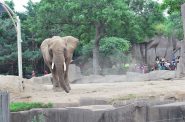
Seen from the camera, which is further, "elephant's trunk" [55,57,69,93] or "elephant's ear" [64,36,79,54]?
"elephant's ear" [64,36,79,54]

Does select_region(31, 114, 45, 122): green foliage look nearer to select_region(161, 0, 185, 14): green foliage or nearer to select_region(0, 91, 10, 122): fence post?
select_region(0, 91, 10, 122): fence post

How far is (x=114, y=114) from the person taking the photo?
7.75 metres

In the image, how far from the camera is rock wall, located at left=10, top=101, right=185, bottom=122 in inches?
296

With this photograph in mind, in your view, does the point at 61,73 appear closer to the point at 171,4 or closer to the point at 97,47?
the point at 171,4

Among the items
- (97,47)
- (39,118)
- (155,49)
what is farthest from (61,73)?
(155,49)

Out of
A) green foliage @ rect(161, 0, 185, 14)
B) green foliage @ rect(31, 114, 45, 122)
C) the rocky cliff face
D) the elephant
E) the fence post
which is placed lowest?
green foliage @ rect(31, 114, 45, 122)

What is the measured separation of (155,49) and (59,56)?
29.9 metres

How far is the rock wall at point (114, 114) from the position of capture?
7512 mm

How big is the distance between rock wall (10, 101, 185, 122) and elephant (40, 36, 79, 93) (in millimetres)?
7087

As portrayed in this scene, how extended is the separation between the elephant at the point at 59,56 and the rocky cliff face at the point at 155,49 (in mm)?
27115

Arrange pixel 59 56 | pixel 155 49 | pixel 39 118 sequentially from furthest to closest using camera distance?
pixel 155 49, pixel 59 56, pixel 39 118

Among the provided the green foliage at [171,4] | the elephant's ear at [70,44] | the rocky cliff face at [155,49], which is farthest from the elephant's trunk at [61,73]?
the rocky cliff face at [155,49]

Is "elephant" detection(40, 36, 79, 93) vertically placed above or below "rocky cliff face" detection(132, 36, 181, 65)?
below

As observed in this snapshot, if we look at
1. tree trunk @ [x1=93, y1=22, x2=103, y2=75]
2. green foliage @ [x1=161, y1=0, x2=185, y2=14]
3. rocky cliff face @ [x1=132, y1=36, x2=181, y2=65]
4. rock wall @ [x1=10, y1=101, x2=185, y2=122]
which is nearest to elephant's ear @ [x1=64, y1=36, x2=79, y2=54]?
green foliage @ [x1=161, y1=0, x2=185, y2=14]
